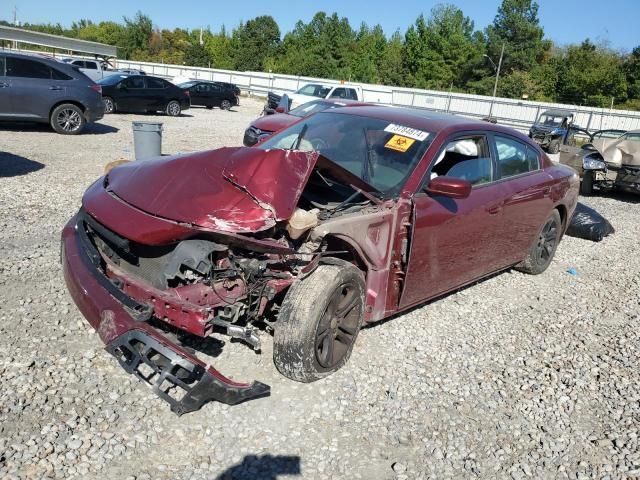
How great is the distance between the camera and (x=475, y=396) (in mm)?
3686

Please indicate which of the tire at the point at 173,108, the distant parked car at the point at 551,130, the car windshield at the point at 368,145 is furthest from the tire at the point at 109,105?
the car windshield at the point at 368,145

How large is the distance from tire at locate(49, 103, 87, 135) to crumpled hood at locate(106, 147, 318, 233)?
10.3 meters

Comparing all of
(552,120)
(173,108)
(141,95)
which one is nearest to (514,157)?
(141,95)

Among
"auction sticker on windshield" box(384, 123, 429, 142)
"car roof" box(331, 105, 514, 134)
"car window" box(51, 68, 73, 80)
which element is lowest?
"car window" box(51, 68, 73, 80)

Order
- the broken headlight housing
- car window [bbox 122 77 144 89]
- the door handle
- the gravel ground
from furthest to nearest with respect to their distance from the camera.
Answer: car window [bbox 122 77 144 89] → the broken headlight housing → the door handle → the gravel ground

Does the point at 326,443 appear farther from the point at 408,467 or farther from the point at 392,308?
the point at 392,308

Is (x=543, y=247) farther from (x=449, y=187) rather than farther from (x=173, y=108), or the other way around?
(x=173, y=108)

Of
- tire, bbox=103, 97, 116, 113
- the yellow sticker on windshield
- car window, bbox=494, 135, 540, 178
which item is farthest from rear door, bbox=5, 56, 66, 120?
car window, bbox=494, 135, 540, 178

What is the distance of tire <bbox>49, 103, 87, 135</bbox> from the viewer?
1270 cm

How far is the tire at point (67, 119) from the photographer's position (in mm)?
12703

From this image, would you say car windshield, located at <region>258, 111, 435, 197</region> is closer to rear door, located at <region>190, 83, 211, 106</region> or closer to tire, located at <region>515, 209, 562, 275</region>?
tire, located at <region>515, 209, 562, 275</region>

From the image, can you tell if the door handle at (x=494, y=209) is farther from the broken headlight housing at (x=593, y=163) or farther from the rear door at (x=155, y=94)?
the rear door at (x=155, y=94)

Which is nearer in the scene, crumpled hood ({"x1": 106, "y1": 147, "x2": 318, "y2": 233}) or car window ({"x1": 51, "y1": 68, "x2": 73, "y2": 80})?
crumpled hood ({"x1": 106, "y1": 147, "x2": 318, "y2": 233})

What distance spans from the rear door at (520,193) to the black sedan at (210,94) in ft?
78.5
